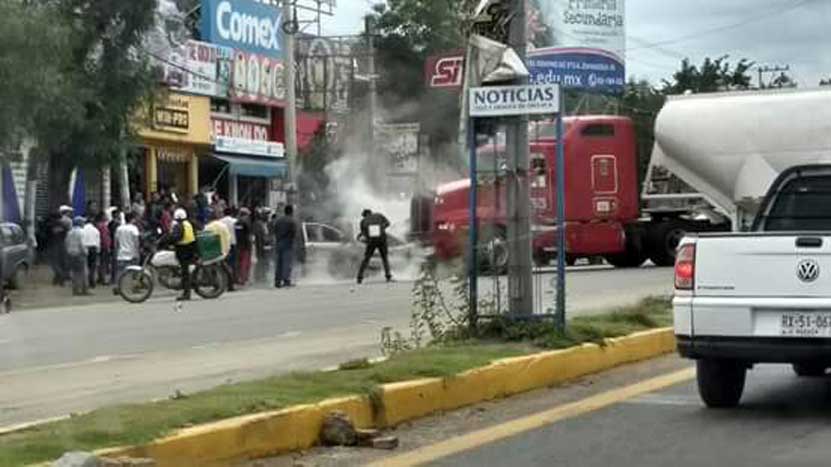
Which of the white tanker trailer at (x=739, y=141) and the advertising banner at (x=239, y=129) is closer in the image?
the white tanker trailer at (x=739, y=141)

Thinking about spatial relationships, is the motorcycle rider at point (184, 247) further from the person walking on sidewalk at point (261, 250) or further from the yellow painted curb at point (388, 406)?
the yellow painted curb at point (388, 406)

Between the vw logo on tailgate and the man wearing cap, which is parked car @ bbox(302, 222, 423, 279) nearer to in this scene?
the man wearing cap

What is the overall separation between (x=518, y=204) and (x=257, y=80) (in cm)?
3048

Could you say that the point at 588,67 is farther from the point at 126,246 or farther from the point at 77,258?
the point at 77,258

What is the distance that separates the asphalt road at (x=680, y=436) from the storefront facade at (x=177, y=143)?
26581 millimetres

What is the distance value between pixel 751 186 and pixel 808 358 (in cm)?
1573

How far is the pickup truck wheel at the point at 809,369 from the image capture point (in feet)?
32.1

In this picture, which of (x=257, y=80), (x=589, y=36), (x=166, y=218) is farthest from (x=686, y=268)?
(x=257, y=80)

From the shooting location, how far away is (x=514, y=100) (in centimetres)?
1169

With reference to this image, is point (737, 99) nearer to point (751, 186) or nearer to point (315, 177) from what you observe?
point (751, 186)

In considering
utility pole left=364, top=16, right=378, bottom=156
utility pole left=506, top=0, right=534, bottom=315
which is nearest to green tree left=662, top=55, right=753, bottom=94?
utility pole left=364, top=16, right=378, bottom=156

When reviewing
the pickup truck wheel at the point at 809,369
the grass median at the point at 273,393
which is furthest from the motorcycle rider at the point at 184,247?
the pickup truck wheel at the point at 809,369

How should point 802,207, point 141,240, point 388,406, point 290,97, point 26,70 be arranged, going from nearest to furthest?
point 388,406
point 802,207
point 26,70
point 141,240
point 290,97

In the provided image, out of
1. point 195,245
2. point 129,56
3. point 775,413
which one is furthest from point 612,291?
point 129,56
